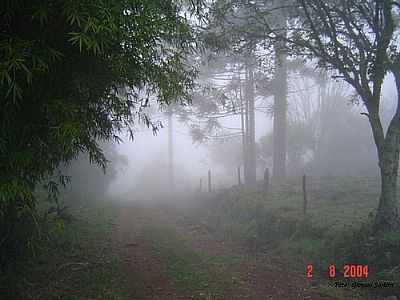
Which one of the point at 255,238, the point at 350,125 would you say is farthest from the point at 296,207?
the point at 350,125

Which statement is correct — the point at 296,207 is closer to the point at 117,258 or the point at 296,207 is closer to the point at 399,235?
the point at 399,235

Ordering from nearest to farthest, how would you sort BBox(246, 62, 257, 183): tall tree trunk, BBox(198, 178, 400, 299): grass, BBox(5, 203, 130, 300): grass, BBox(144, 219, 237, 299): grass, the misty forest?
the misty forest
BBox(5, 203, 130, 300): grass
BBox(144, 219, 237, 299): grass
BBox(198, 178, 400, 299): grass
BBox(246, 62, 257, 183): tall tree trunk

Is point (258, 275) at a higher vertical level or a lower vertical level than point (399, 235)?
A: lower

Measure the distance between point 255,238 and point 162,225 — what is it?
14.8ft

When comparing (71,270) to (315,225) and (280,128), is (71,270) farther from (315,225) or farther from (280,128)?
(280,128)

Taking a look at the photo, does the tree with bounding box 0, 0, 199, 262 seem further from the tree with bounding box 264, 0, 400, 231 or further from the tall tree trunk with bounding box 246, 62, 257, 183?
the tall tree trunk with bounding box 246, 62, 257, 183

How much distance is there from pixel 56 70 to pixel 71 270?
429 cm

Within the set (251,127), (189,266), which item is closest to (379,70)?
(189,266)

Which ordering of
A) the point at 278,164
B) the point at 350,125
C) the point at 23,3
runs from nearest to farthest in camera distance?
the point at 23,3, the point at 278,164, the point at 350,125

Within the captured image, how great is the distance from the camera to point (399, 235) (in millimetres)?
8094

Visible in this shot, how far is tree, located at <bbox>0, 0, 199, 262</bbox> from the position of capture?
4.16 m
